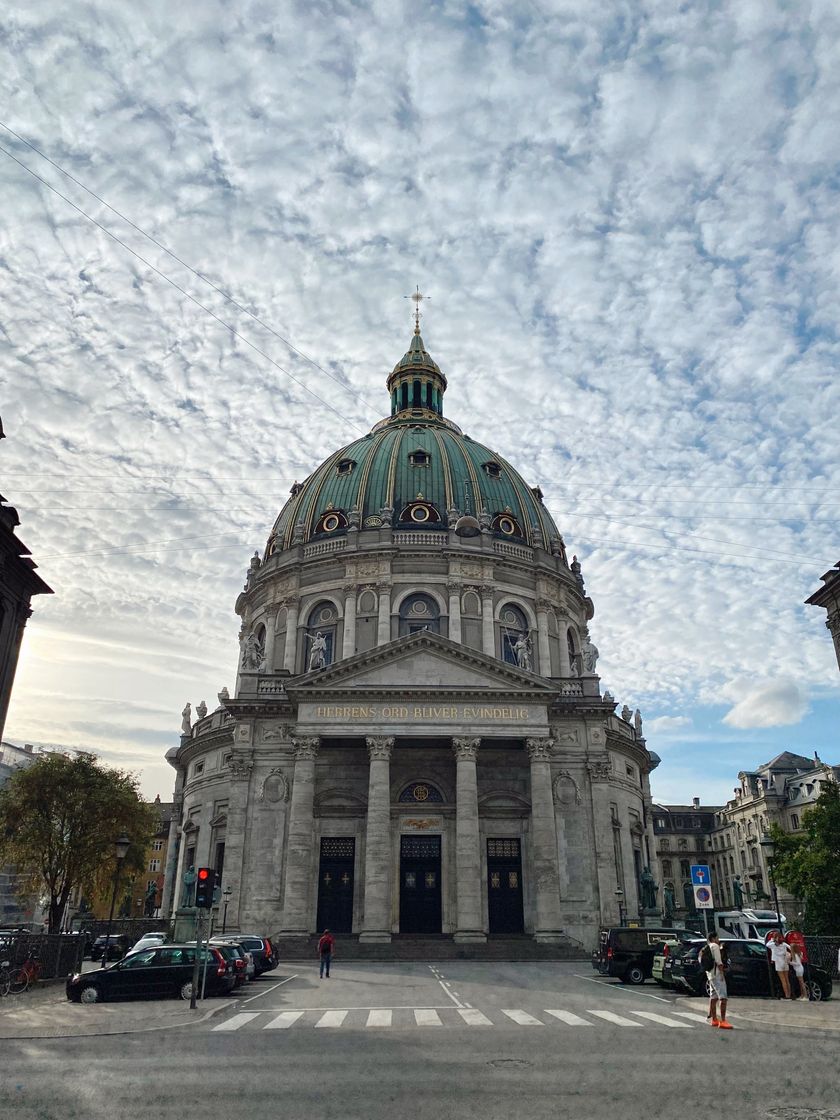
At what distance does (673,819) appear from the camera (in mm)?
104312

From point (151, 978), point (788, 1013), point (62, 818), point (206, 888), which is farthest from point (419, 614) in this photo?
point (788, 1013)

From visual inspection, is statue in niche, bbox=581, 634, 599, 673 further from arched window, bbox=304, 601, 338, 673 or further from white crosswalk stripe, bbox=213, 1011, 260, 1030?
white crosswalk stripe, bbox=213, 1011, 260, 1030

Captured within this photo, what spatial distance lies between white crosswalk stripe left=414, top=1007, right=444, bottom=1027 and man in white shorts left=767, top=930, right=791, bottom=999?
8.64 meters

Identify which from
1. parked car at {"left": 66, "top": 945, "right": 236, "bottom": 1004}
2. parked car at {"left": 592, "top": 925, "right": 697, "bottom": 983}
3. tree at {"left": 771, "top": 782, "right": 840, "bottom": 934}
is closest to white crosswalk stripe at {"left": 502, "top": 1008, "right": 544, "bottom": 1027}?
parked car at {"left": 66, "top": 945, "right": 236, "bottom": 1004}

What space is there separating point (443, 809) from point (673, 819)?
A: 69.2 meters

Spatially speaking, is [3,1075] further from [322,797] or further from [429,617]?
[429,617]

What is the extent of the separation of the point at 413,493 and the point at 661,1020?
141 ft

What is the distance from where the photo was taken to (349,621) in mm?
52938

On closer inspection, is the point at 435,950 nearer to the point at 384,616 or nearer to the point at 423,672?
the point at 423,672

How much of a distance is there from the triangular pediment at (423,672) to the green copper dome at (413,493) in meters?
14.3

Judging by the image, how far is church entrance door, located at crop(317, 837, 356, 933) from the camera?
140 feet

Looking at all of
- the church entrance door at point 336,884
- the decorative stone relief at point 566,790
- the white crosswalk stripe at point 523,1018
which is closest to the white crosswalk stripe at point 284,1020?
the white crosswalk stripe at point 523,1018

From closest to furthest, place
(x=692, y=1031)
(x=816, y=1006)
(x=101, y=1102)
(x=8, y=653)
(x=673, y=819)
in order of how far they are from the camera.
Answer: (x=101, y=1102), (x=692, y=1031), (x=816, y=1006), (x=8, y=653), (x=673, y=819)

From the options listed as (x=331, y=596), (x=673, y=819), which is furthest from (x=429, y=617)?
(x=673, y=819)
